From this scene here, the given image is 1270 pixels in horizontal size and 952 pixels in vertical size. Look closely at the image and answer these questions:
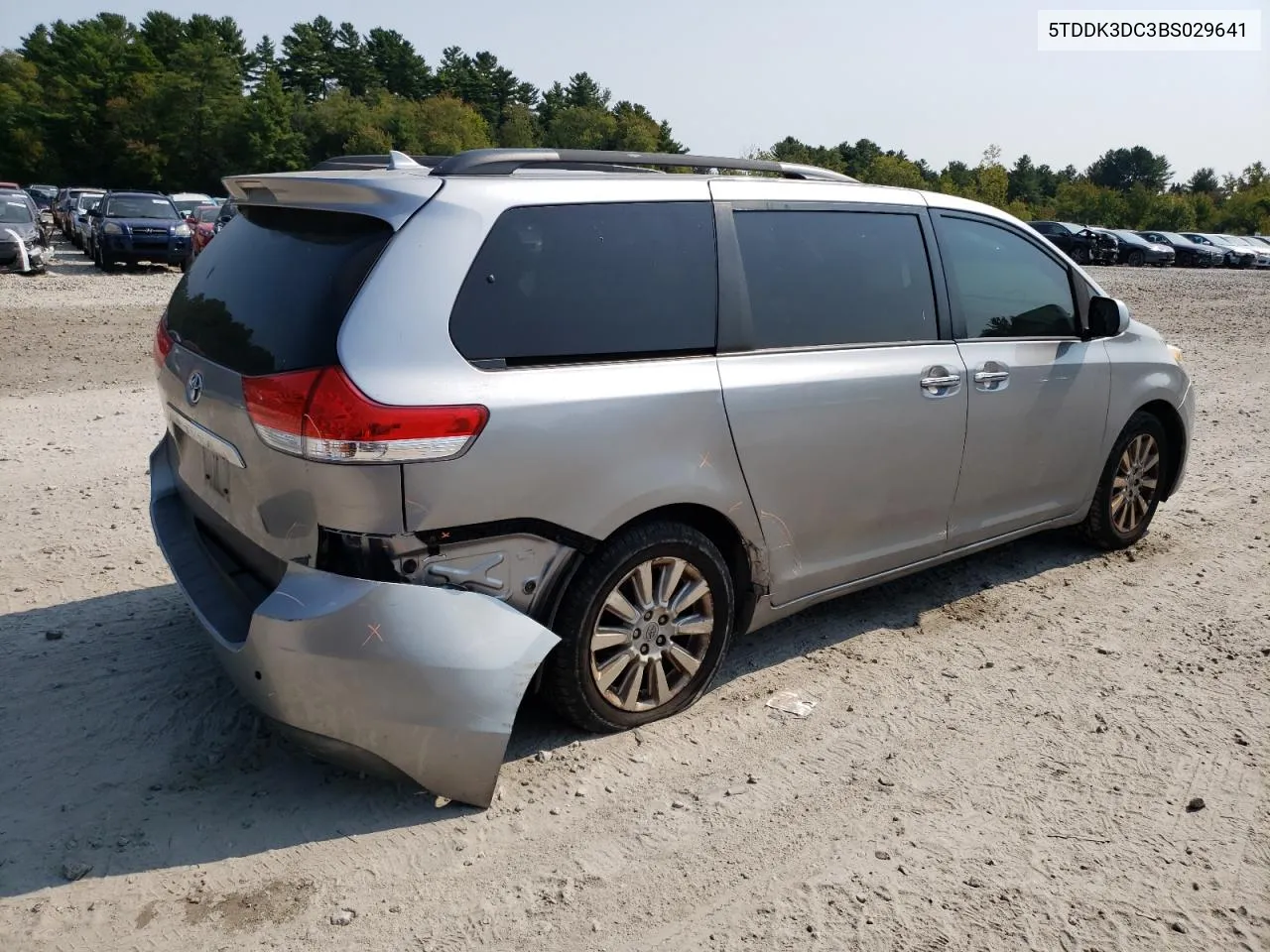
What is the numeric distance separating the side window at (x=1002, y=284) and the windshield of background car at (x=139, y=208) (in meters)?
22.5

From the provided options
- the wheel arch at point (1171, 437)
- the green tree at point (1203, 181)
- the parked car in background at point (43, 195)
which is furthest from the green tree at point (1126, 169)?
the wheel arch at point (1171, 437)

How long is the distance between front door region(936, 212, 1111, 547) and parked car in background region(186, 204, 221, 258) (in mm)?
16251

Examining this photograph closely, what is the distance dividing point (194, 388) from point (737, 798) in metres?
2.22

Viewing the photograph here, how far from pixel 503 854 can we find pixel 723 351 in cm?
182

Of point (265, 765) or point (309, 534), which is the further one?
point (265, 765)

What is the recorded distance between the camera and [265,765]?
134 inches

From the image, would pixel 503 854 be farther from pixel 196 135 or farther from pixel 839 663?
pixel 196 135

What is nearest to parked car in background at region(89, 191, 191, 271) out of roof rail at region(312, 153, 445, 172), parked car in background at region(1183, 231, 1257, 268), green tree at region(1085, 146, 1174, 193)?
roof rail at region(312, 153, 445, 172)

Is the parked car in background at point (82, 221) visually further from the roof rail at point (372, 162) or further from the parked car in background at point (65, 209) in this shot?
the roof rail at point (372, 162)

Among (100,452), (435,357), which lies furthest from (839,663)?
(100,452)

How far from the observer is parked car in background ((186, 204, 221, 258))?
21.8m

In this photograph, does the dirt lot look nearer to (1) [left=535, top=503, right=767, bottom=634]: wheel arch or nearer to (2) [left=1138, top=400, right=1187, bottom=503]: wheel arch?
(1) [left=535, top=503, right=767, bottom=634]: wheel arch

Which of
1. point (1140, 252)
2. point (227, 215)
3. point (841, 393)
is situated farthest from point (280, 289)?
point (1140, 252)

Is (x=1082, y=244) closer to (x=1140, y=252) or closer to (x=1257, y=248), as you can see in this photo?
(x=1140, y=252)
